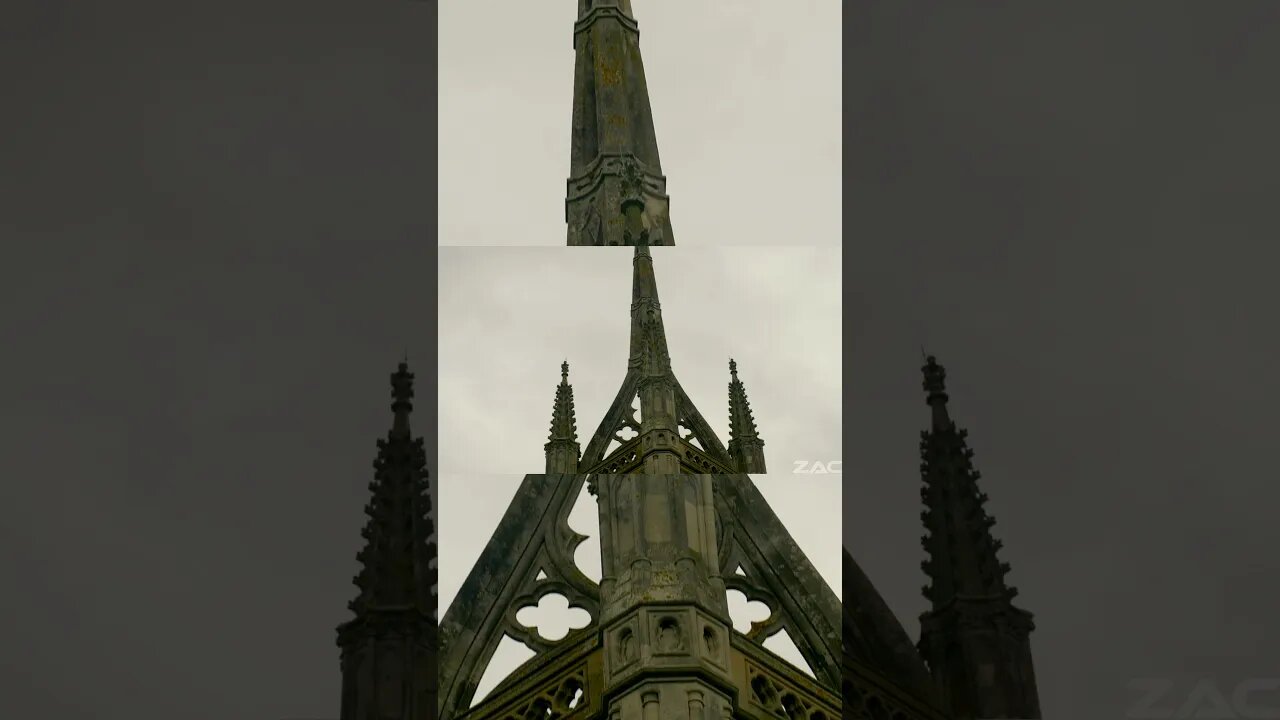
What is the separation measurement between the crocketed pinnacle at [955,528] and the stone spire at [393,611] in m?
4.70

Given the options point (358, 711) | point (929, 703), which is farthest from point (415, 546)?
point (929, 703)

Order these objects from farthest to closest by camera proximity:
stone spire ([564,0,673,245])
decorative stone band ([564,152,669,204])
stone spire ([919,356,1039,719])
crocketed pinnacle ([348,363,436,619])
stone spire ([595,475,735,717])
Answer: decorative stone band ([564,152,669,204]) < stone spire ([564,0,673,245]) < stone spire ([919,356,1039,719]) < stone spire ([595,475,735,717]) < crocketed pinnacle ([348,363,436,619])

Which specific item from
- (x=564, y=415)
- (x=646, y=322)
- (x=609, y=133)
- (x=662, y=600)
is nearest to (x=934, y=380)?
(x=646, y=322)

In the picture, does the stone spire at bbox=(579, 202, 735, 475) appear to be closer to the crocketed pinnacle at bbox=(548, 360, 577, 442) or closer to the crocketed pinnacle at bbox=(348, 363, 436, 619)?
the crocketed pinnacle at bbox=(548, 360, 577, 442)

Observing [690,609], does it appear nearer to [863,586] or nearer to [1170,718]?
[863,586]

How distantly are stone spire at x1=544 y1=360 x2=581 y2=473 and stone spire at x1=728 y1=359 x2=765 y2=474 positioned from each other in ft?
4.58

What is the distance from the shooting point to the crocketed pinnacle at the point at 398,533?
13977 mm

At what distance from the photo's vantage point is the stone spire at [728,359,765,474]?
1458 centimetres

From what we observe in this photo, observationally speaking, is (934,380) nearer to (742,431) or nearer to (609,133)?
(742,431)

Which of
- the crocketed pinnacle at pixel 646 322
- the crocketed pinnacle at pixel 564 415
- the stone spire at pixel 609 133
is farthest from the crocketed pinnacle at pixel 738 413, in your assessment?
the stone spire at pixel 609 133

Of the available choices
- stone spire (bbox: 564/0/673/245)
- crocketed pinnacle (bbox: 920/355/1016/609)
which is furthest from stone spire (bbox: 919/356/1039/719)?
stone spire (bbox: 564/0/673/245)

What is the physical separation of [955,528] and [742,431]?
2.66m

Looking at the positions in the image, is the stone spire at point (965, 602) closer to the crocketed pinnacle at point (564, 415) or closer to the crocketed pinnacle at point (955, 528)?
the crocketed pinnacle at point (955, 528)

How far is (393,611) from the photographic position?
1407cm
